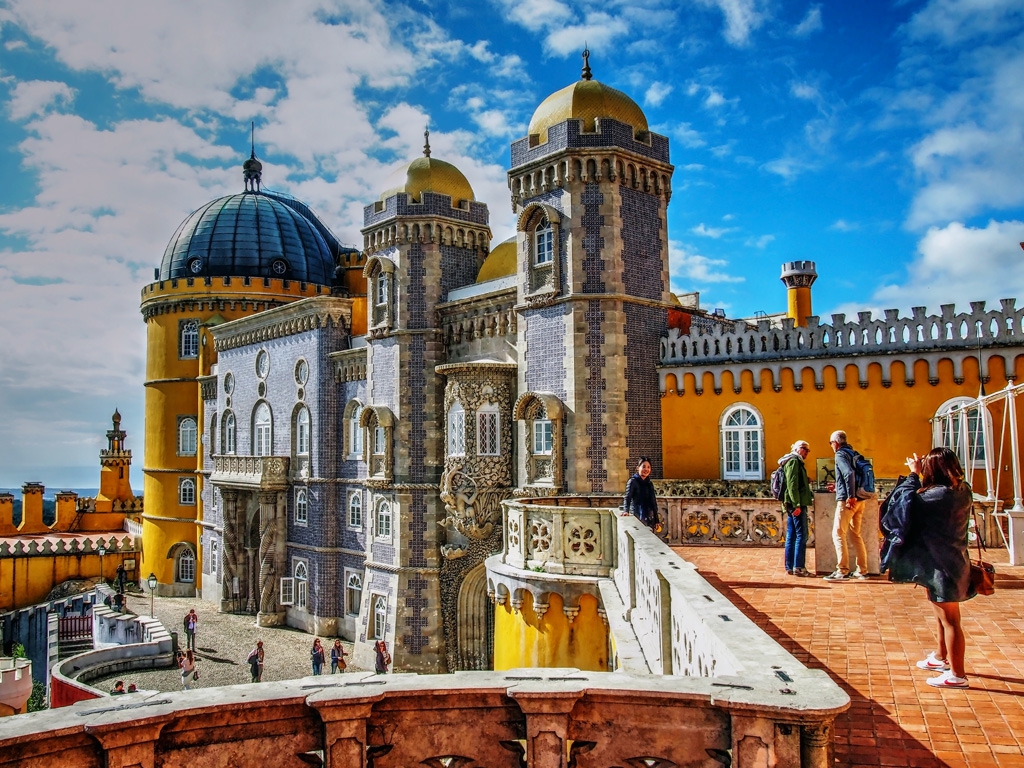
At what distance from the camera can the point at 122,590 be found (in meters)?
39.2

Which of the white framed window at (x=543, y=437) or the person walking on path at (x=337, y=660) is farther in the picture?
the person walking on path at (x=337, y=660)

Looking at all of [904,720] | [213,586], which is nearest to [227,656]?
[213,586]

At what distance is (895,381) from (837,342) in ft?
4.87

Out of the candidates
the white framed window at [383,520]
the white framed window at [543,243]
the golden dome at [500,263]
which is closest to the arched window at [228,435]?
the white framed window at [383,520]

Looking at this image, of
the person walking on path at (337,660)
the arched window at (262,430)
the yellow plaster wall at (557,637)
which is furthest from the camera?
the arched window at (262,430)

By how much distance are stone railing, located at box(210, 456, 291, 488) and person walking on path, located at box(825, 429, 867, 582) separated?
25414 millimetres

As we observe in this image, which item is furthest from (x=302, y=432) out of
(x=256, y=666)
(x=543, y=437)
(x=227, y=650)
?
(x=543, y=437)

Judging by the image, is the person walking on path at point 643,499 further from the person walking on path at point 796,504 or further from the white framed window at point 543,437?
the white framed window at point 543,437

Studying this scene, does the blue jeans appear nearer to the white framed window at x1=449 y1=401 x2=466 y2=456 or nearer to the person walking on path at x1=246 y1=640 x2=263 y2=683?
the white framed window at x1=449 y1=401 x2=466 y2=456

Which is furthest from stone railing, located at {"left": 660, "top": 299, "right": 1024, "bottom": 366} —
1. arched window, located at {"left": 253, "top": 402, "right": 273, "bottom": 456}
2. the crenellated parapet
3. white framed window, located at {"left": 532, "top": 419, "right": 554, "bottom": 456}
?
arched window, located at {"left": 253, "top": 402, "right": 273, "bottom": 456}

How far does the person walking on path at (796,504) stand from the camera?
412 inches

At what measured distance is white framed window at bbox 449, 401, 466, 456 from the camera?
888 inches

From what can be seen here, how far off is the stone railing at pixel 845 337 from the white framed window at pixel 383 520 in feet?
33.7

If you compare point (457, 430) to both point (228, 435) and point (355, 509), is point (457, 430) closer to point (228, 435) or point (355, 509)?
point (355, 509)
